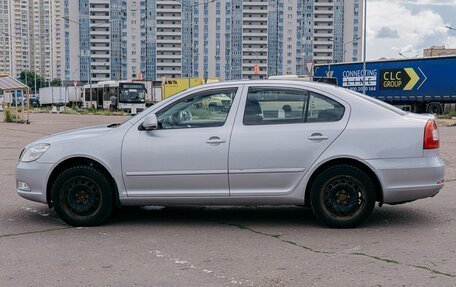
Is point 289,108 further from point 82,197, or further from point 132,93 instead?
point 132,93

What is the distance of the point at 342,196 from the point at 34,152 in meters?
3.49

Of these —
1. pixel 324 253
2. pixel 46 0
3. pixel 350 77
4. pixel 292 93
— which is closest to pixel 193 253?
pixel 324 253

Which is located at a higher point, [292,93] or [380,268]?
[292,93]

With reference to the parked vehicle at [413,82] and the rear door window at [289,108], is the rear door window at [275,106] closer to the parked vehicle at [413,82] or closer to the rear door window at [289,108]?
the rear door window at [289,108]

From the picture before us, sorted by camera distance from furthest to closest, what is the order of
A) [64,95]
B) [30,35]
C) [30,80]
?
1. [30,35]
2. [30,80]
3. [64,95]

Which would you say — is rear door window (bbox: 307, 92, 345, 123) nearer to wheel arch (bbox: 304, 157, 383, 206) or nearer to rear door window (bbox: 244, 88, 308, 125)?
rear door window (bbox: 244, 88, 308, 125)

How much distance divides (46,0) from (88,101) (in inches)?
3789

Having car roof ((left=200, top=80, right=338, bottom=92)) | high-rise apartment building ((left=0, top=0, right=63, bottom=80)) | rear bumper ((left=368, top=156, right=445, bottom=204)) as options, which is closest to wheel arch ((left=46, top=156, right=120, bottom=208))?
car roof ((left=200, top=80, right=338, bottom=92))

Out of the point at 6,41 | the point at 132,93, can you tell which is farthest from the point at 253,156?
the point at 6,41

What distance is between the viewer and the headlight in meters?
6.46

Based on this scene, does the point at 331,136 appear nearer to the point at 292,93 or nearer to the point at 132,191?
the point at 292,93

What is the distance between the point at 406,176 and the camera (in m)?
6.12

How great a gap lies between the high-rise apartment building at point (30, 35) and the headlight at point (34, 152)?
129 meters

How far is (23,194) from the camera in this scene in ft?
21.6
